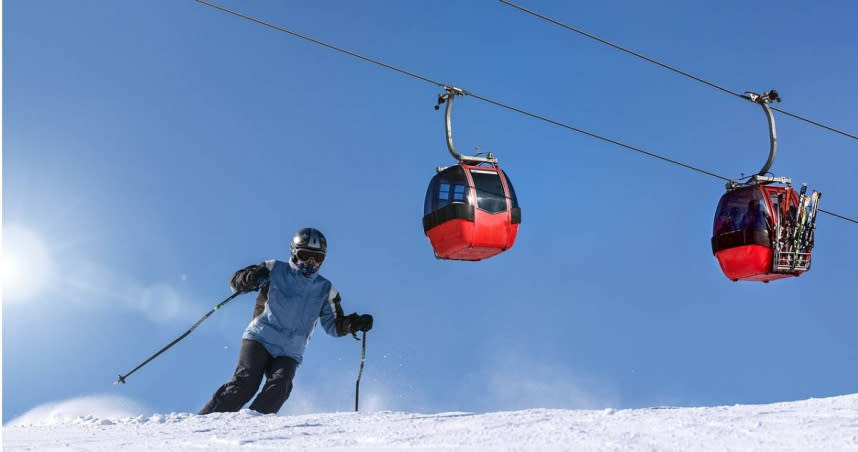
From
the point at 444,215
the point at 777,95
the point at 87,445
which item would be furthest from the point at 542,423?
the point at 777,95

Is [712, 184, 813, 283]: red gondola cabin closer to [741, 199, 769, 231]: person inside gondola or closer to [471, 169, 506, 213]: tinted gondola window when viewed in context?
[741, 199, 769, 231]: person inside gondola

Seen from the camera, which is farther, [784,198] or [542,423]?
[784,198]

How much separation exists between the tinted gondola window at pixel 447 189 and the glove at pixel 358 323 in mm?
1311

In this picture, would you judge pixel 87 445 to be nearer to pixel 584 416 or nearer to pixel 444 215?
pixel 584 416

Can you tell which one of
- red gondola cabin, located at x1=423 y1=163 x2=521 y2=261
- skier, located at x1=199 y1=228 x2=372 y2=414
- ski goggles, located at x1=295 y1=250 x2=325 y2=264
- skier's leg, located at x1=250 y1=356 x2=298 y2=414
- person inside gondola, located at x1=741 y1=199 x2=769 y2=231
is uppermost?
person inside gondola, located at x1=741 y1=199 x2=769 y2=231

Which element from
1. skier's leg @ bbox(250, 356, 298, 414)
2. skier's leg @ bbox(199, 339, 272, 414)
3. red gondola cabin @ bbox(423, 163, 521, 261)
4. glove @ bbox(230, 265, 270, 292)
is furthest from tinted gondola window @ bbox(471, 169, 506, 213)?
skier's leg @ bbox(199, 339, 272, 414)

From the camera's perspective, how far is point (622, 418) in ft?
19.7

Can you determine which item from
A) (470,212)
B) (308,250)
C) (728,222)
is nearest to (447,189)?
(470,212)

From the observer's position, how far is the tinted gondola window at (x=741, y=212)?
10062 millimetres

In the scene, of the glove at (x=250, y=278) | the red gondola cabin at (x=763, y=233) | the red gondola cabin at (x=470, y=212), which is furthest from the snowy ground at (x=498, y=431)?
the red gondola cabin at (x=763, y=233)

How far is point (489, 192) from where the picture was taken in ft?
30.2

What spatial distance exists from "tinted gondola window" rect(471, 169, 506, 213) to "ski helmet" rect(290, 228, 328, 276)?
1707 mm

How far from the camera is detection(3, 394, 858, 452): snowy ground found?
5.06 meters

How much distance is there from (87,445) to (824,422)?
478cm
